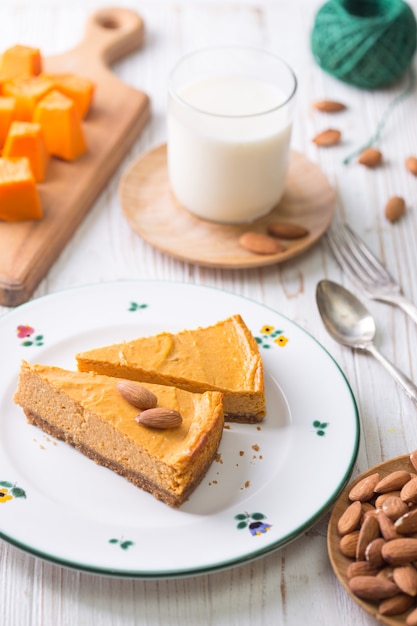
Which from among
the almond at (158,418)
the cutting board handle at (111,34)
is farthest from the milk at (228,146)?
the almond at (158,418)

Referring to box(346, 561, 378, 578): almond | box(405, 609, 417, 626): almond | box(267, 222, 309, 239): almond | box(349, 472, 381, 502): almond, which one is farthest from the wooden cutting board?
box(405, 609, 417, 626): almond

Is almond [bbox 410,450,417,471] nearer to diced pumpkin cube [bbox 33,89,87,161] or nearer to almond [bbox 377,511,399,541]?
almond [bbox 377,511,399,541]

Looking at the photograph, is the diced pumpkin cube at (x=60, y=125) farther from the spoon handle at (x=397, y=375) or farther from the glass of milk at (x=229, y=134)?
the spoon handle at (x=397, y=375)

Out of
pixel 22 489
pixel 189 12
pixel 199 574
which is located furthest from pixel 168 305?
pixel 189 12

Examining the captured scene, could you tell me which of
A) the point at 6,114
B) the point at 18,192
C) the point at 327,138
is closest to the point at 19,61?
the point at 6,114

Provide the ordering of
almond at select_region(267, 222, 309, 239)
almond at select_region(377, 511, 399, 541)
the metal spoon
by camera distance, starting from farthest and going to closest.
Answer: almond at select_region(267, 222, 309, 239), the metal spoon, almond at select_region(377, 511, 399, 541)

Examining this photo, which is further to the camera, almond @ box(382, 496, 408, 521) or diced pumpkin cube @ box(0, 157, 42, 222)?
diced pumpkin cube @ box(0, 157, 42, 222)
